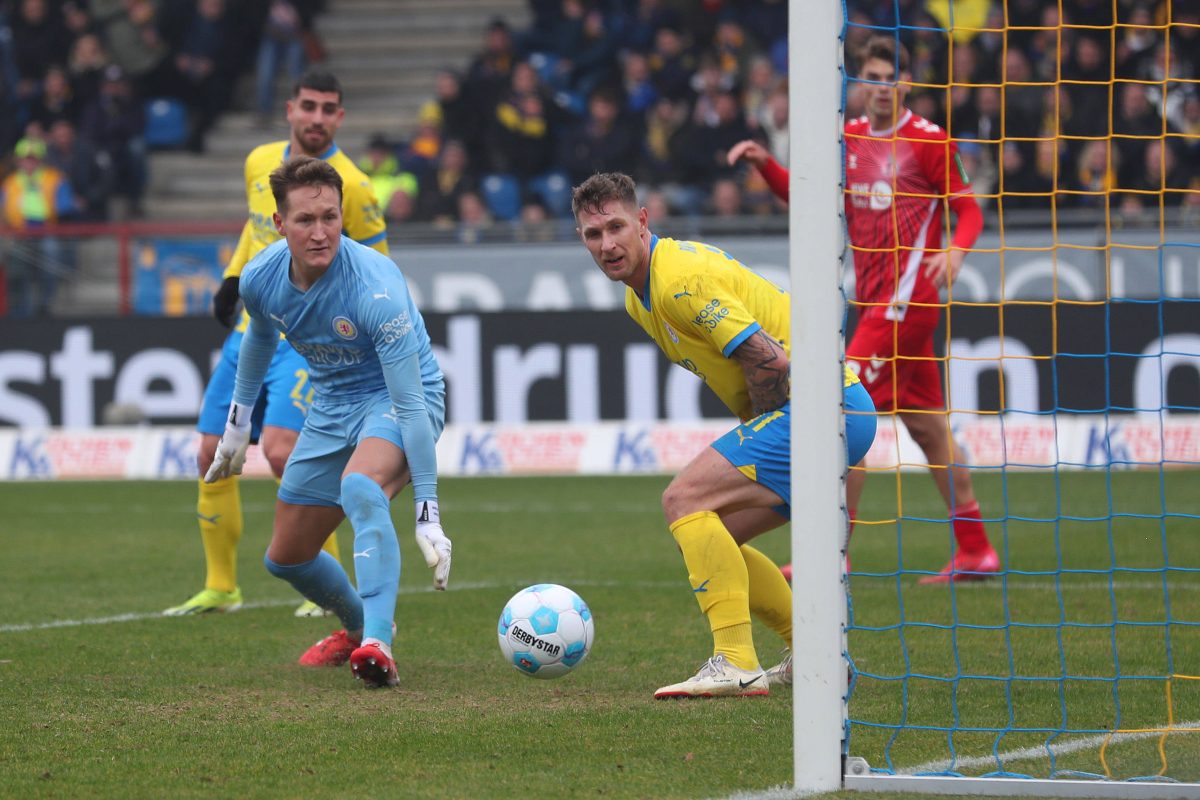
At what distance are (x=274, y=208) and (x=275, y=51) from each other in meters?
Answer: 15.0

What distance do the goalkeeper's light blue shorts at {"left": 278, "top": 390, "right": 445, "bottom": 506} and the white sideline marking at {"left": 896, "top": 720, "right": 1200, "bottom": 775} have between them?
2402mm

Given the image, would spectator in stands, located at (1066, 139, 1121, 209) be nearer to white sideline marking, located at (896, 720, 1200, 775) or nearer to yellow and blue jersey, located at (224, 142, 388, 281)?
yellow and blue jersey, located at (224, 142, 388, 281)

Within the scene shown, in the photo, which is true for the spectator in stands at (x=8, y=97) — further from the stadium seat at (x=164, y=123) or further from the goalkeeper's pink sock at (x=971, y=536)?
the goalkeeper's pink sock at (x=971, y=536)

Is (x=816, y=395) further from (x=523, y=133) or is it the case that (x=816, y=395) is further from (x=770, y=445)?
(x=523, y=133)

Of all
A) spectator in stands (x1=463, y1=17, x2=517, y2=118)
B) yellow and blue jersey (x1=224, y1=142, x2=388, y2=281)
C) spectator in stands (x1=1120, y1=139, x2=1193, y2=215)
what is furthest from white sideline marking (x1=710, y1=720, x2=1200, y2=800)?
spectator in stands (x1=463, y1=17, x2=517, y2=118)

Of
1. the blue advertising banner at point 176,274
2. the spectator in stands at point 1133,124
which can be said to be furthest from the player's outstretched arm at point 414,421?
the blue advertising banner at point 176,274

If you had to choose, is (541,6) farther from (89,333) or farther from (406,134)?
(89,333)

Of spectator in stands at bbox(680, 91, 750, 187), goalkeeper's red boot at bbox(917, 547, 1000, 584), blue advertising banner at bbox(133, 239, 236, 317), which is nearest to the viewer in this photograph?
goalkeeper's red boot at bbox(917, 547, 1000, 584)

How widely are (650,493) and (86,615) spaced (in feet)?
20.5

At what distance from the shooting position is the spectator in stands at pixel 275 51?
71.5ft

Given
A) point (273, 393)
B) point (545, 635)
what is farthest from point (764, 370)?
point (273, 393)

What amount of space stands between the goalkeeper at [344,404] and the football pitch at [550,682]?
0.36 m

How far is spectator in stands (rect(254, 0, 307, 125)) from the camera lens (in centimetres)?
2180

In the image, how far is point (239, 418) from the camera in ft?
21.6
